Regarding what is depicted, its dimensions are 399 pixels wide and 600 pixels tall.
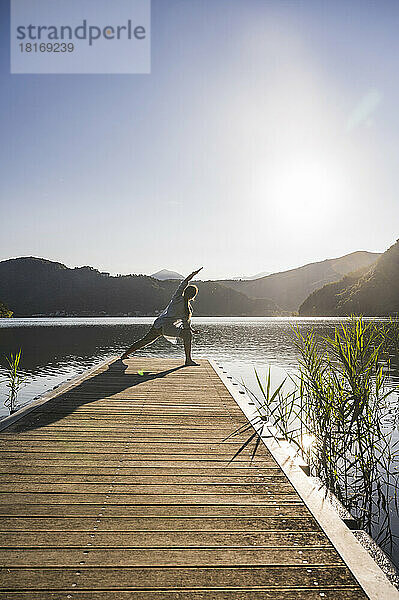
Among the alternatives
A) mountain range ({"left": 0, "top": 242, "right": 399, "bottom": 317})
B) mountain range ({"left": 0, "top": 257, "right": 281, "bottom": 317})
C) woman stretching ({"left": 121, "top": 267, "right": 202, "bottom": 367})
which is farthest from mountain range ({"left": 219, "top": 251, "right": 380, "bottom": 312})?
woman stretching ({"left": 121, "top": 267, "right": 202, "bottom": 367})

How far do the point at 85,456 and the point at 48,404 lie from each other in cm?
235

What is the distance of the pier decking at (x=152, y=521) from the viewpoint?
2082 millimetres

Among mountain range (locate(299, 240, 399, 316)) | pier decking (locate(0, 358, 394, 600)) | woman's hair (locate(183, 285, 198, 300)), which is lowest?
pier decking (locate(0, 358, 394, 600))

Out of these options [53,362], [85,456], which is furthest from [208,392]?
[53,362]

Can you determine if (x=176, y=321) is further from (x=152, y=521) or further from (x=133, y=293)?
(x=133, y=293)

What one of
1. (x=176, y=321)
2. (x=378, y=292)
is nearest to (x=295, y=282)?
(x=378, y=292)

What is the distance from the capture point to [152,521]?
2670mm

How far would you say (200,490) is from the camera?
3145 millimetres

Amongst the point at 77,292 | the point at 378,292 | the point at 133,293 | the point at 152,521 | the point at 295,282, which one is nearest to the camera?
the point at 152,521

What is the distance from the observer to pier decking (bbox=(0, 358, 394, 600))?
2082mm

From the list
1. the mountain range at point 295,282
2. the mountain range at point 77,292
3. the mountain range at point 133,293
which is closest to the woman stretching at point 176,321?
the mountain range at point 133,293

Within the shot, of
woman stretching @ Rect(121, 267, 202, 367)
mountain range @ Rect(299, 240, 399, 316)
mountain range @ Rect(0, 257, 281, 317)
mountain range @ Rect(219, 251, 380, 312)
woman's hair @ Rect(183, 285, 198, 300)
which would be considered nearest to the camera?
woman's hair @ Rect(183, 285, 198, 300)

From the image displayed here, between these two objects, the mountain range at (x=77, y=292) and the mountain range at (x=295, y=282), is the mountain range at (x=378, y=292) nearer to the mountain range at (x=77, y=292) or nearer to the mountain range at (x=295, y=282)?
the mountain range at (x=77, y=292)

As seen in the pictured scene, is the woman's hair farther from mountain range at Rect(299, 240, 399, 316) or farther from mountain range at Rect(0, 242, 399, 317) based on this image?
mountain range at Rect(0, 242, 399, 317)
